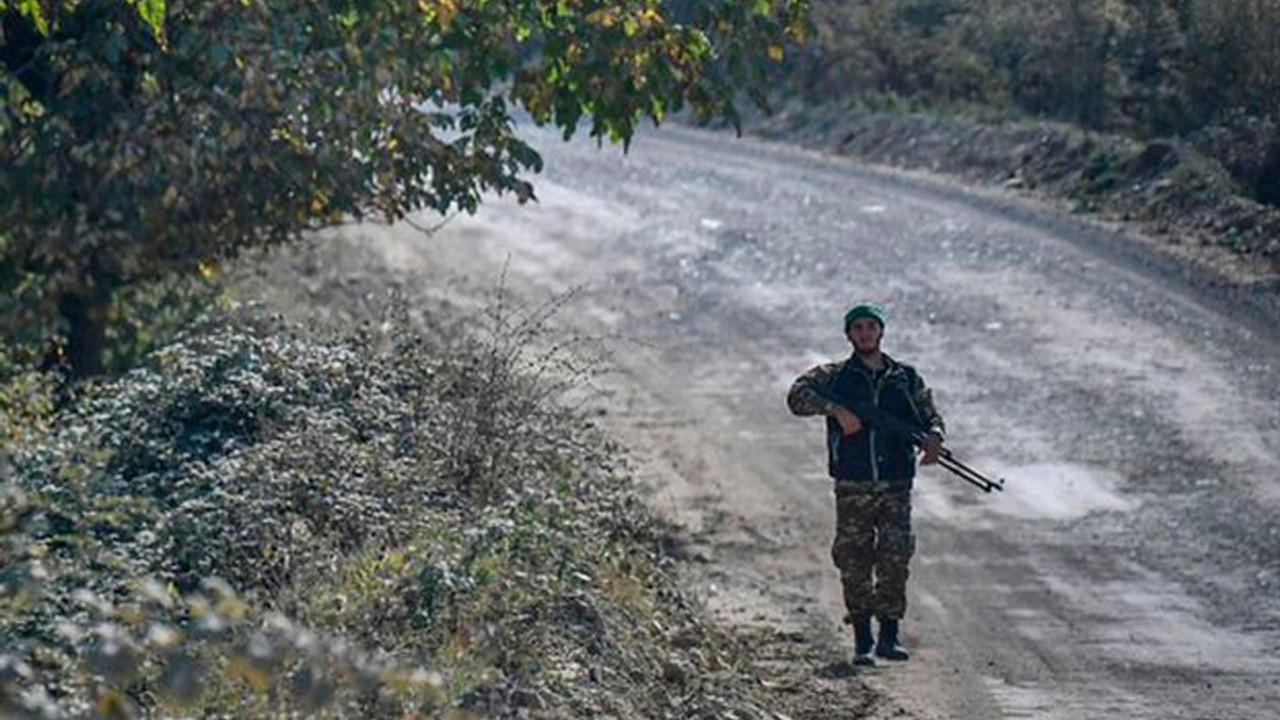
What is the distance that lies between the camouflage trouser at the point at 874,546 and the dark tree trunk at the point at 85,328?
485cm

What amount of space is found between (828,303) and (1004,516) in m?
8.08

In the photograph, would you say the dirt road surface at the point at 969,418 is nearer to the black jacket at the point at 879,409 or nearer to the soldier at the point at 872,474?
the soldier at the point at 872,474

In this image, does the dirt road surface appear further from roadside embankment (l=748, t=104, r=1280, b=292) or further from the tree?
the tree

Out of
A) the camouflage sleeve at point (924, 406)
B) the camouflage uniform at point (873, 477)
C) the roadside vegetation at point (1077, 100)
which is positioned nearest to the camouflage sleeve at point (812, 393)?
the camouflage uniform at point (873, 477)

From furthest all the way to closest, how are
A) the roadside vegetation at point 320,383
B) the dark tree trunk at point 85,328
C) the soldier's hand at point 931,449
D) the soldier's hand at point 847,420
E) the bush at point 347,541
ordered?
the dark tree trunk at point 85,328
the soldier's hand at point 847,420
the soldier's hand at point 931,449
the roadside vegetation at point 320,383
the bush at point 347,541

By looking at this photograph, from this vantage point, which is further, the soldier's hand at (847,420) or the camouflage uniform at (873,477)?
the camouflage uniform at (873,477)

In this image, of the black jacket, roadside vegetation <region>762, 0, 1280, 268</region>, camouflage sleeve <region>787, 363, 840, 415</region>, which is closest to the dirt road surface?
the black jacket

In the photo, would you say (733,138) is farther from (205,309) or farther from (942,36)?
(205,309)

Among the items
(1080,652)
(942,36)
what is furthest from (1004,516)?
(942,36)

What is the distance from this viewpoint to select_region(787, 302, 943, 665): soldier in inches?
444

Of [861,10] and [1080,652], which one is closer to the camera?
[1080,652]

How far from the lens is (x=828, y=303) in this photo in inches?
878

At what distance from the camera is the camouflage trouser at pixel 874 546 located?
444 inches

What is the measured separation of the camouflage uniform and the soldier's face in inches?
3.7
